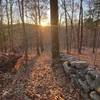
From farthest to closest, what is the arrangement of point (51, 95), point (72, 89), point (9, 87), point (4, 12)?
point (4, 12), point (9, 87), point (72, 89), point (51, 95)

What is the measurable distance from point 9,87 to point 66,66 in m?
2.72

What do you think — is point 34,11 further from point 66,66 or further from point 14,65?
point 66,66

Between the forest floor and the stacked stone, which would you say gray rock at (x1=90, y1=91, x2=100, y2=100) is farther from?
the forest floor

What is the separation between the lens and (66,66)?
8.40m

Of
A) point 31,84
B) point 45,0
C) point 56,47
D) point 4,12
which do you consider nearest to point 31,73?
point 31,84

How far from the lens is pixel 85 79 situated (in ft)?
20.8

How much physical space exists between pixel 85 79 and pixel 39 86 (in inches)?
78.7

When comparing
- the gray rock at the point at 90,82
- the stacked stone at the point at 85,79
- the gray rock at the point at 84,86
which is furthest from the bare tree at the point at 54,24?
the gray rock at the point at 90,82

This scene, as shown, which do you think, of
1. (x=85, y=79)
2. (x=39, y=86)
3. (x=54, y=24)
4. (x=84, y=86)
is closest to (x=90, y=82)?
(x=84, y=86)

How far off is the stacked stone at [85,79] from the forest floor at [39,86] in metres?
0.28

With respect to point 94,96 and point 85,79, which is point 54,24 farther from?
point 94,96

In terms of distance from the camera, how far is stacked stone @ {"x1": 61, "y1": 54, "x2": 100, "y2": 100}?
5.43 meters

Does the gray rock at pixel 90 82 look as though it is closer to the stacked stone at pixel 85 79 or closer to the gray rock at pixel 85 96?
the stacked stone at pixel 85 79

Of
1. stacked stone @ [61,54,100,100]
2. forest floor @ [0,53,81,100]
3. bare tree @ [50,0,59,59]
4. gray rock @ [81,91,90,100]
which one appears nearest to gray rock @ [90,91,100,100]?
stacked stone @ [61,54,100,100]
